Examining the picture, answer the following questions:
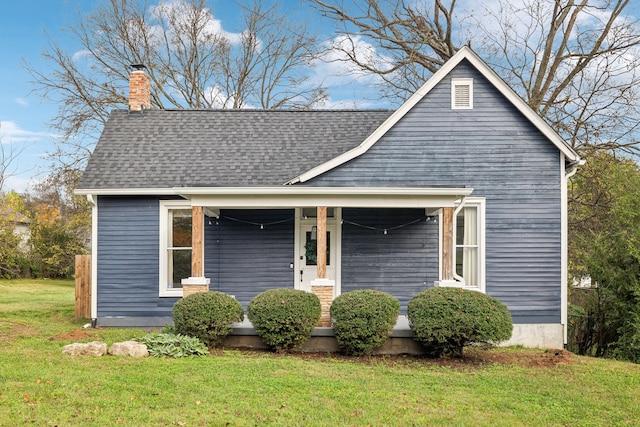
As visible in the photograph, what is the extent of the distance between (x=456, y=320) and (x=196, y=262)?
15.7 feet

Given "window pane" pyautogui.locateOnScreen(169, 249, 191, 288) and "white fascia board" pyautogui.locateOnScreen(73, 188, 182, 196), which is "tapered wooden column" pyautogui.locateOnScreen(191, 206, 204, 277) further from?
"window pane" pyautogui.locateOnScreen(169, 249, 191, 288)

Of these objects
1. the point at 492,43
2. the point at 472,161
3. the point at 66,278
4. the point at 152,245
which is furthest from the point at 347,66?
the point at 66,278

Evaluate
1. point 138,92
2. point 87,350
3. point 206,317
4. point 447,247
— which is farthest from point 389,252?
point 138,92

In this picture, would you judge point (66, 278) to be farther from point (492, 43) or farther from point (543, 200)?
point (543, 200)

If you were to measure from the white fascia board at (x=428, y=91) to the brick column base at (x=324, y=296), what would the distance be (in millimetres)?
2622

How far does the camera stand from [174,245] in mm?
12078

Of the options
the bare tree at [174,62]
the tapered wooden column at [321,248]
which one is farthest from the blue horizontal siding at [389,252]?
the bare tree at [174,62]

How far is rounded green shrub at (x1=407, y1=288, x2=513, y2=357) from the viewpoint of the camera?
28.6 ft

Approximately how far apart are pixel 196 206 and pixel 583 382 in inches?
278

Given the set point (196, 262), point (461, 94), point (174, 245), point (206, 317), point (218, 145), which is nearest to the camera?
point (206, 317)

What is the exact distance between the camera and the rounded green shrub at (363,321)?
351 inches

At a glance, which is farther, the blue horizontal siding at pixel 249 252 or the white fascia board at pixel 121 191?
the blue horizontal siding at pixel 249 252

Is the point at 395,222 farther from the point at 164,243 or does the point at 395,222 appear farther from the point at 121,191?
the point at 121,191

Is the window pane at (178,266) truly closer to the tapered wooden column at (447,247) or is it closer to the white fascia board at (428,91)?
the white fascia board at (428,91)
